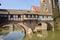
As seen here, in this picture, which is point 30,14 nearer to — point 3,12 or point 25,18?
point 25,18

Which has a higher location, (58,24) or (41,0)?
(41,0)

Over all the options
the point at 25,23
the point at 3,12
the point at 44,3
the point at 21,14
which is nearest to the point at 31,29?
the point at 25,23

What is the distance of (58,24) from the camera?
48031 millimetres

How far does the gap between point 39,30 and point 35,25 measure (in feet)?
6.16

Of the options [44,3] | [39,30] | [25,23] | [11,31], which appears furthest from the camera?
[44,3]

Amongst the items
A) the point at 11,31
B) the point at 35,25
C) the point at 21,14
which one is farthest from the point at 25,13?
the point at 11,31

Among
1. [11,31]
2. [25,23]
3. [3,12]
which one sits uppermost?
[3,12]

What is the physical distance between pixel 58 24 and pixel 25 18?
1170 centimetres

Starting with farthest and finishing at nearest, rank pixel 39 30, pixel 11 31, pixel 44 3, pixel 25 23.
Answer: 1. pixel 44 3
2. pixel 11 31
3. pixel 39 30
4. pixel 25 23

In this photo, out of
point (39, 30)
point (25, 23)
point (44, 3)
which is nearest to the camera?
point (25, 23)

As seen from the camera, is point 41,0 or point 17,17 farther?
point 41,0

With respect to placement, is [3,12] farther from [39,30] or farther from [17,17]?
[39,30]

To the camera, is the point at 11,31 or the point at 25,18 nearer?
the point at 25,18

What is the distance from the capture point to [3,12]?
136 feet
